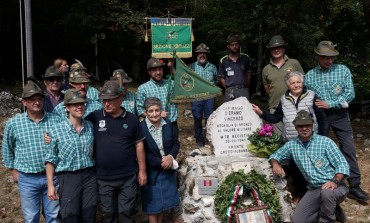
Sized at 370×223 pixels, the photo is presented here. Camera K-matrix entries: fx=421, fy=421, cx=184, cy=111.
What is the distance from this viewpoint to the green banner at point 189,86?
18.6 ft

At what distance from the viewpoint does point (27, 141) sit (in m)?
4.27

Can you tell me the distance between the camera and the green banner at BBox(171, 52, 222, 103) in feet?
18.6

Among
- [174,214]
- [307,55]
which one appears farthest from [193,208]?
[307,55]

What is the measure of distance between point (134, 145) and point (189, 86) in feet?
5.19

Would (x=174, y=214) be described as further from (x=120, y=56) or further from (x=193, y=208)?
(x=120, y=56)

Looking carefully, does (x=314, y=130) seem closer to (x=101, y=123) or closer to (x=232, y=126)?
(x=232, y=126)

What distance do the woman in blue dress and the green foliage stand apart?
606 mm

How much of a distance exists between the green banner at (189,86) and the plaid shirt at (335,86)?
1337 mm

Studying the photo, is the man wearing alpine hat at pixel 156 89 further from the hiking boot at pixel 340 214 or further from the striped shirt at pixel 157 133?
the hiking boot at pixel 340 214

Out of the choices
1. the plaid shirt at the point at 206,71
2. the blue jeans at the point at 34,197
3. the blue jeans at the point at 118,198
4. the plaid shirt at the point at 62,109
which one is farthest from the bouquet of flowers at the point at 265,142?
the blue jeans at the point at 34,197

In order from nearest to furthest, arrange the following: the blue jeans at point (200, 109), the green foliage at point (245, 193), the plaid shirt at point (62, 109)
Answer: the plaid shirt at point (62, 109), the green foliage at point (245, 193), the blue jeans at point (200, 109)

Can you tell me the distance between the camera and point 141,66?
20078 mm

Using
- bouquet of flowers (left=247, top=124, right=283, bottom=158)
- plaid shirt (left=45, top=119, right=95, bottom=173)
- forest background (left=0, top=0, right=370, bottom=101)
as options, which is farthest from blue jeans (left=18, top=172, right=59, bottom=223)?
forest background (left=0, top=0, right=370, bottom=101)

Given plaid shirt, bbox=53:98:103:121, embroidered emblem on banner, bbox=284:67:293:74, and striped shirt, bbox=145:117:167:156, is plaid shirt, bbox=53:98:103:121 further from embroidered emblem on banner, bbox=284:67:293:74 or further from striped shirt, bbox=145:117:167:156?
embroidered emblem on banner, bbox=284:67:293:74
